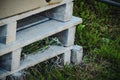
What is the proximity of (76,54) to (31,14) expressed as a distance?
0.72 meters

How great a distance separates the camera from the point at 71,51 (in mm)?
3609

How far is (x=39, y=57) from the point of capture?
3.28m

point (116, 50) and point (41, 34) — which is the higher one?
point (41, 34)

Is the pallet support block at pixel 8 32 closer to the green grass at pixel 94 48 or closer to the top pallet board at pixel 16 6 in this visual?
the top pallet board at pixel 16 6

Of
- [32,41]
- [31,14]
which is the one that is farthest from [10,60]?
[31,14]

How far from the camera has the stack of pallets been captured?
294 cm

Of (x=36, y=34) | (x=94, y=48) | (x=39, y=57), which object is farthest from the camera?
(x=94, y=48)

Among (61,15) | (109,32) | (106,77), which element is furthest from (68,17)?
(109,32)

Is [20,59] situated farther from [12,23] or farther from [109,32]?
[109,32]

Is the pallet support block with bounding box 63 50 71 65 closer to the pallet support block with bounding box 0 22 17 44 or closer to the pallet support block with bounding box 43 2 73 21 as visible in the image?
the pallet support block with bounding box 43 2 73 21

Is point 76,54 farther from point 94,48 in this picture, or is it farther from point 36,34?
point 36,34

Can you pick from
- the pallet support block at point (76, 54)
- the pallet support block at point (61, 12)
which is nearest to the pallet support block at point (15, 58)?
the pallet support block at point (61, 12)

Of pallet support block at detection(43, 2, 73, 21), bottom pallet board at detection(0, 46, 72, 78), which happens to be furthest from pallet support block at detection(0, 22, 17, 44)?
pallet support block at detection(43, 2, 73, 21)

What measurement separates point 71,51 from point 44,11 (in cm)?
43
